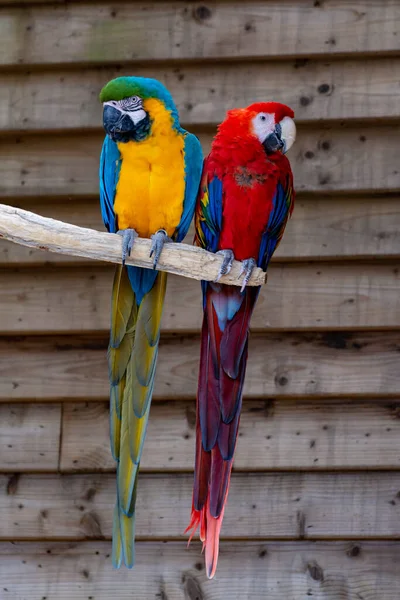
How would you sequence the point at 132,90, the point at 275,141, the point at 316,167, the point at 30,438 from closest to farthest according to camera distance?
the point at 132,90
the point at 275,141
the point at 316,167
the point at 30,438

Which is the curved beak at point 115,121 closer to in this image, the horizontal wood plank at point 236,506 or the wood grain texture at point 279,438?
the wood grain texture at point 279,438

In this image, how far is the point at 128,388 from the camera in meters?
2.08

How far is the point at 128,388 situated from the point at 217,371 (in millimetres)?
249

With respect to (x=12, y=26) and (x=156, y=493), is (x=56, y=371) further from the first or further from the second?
(x=12, y=26)

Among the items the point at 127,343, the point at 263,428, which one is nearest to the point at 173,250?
the point at 127,343

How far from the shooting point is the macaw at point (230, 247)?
2.03 meters

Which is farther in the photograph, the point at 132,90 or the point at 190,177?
the point at 190,177

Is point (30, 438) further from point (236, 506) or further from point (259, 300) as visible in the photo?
point (259, 300)

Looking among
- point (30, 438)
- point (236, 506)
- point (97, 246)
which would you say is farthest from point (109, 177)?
point (236, 506)

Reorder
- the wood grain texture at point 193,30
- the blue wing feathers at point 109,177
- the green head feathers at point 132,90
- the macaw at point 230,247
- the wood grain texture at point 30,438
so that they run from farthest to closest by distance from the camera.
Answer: the wood grain texture at point 30,438 < the wood grain texture at point 193,30 < the blue wing feathers at point 109,177 < the macaw at point 230,247 < the green head feathers at point 132,90

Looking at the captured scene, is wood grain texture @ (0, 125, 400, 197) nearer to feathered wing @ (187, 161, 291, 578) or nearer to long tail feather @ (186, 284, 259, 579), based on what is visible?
feathered wing @ (187, 161, 291, 578)

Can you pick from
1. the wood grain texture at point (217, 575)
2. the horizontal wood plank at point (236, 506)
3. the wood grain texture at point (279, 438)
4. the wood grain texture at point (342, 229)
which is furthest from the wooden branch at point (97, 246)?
the wood grain texture at point (217, 575)

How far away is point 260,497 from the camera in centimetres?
295

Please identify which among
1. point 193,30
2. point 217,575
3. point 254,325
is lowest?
point 217,575
